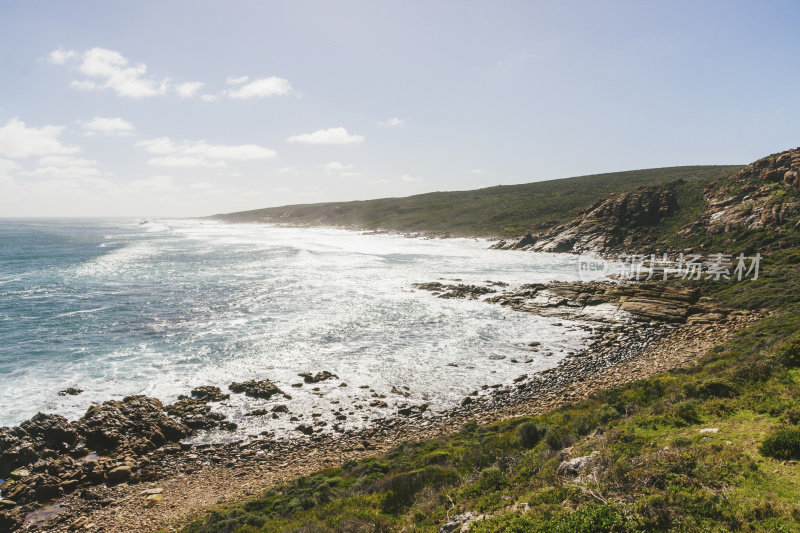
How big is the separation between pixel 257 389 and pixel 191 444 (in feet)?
15.6

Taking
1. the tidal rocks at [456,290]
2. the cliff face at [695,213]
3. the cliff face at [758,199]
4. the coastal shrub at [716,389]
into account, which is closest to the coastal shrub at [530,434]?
the coastal shrub at [716,389]

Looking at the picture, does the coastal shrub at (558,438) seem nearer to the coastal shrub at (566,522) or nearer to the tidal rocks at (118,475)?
the coastal shrub at (566,522)

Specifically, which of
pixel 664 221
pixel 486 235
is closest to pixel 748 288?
pixel 664 221

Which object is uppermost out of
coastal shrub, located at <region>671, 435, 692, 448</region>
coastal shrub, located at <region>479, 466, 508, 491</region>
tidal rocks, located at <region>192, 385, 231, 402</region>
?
coastal shrub, located at <region>671, 435, 692, 448</region>

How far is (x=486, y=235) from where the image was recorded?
101438 mm

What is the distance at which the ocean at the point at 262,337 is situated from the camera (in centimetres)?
2178

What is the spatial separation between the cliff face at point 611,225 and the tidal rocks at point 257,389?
62063 millimetres

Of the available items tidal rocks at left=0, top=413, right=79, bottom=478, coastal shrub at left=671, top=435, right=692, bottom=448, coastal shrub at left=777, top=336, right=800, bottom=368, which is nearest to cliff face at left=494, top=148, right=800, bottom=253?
coastal shrub at left=777, top=336, right=800, bottom=368

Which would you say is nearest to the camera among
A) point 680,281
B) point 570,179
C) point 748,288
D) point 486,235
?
point 748,288

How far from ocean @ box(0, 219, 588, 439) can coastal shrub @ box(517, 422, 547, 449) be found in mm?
7134

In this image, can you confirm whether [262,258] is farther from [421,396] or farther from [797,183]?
[797,183]

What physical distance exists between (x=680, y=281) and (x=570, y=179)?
14413 cm

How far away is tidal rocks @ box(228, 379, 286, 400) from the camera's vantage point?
21875mm

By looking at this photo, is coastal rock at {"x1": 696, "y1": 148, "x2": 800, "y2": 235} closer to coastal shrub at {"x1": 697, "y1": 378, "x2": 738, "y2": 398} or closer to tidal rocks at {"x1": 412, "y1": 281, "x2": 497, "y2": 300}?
tidal rocks at {"x1": 412, "y1": 281, "x2": 497, "y2": 300}
